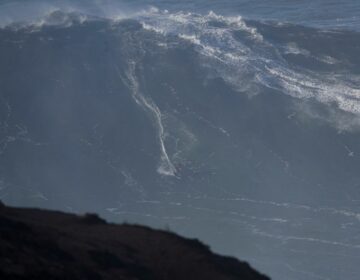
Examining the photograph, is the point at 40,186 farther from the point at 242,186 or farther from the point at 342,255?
the point at 342,255

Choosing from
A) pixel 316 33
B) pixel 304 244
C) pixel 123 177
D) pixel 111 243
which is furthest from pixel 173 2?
pixel 111 243

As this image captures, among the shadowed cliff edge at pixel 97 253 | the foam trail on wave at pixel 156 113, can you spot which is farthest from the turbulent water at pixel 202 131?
the shadowed cliff edge at pixel 97 253

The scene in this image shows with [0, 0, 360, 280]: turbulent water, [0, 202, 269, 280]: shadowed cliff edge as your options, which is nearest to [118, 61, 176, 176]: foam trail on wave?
[0, 0, 360, 280]: turbulent water

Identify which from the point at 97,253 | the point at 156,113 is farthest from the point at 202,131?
the point at 97,253

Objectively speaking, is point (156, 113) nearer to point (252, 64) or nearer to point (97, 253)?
point (252, 64)

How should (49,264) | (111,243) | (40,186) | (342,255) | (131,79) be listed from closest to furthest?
(49,264) → (111,243) → (342,255) → (40,186) → (131,79)

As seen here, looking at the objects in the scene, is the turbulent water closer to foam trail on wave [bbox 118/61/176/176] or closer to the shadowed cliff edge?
foam trail on wave [bbox 118/61/176/176]
